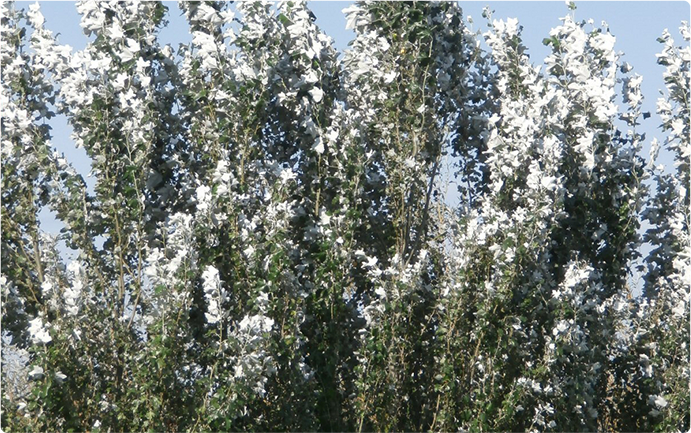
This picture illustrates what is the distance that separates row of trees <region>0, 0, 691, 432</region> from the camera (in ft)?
19.4

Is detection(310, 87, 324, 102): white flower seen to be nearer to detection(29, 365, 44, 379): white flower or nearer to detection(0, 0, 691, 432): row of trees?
detection(0, 0, 691, 432): row of trees

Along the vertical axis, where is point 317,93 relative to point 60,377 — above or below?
above

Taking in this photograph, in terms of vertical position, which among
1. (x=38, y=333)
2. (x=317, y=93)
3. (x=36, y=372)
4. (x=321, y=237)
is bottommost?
(x=36, y=372)

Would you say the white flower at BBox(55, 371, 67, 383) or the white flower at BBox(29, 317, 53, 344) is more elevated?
the white flower at BBox(29, 317, 53, 344)

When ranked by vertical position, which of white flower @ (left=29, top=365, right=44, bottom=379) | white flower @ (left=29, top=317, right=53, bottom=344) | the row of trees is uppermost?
the row of trees

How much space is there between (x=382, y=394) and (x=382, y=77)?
217 cm

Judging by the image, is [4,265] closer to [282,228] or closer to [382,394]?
[282,228]

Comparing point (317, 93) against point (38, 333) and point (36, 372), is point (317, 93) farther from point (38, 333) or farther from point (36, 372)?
point (36, 372)

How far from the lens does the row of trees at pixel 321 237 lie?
590cm

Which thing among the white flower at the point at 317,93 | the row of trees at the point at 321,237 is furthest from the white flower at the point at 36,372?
the white flower at the point at 317,93

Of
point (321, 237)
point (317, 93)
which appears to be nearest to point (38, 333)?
point (321, 237)

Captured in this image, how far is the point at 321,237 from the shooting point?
637 centimetres

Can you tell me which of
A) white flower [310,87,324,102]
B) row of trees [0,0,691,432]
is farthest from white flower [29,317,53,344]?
white flower [310,87,324,102]

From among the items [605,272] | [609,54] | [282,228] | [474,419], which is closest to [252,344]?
[282,228]
